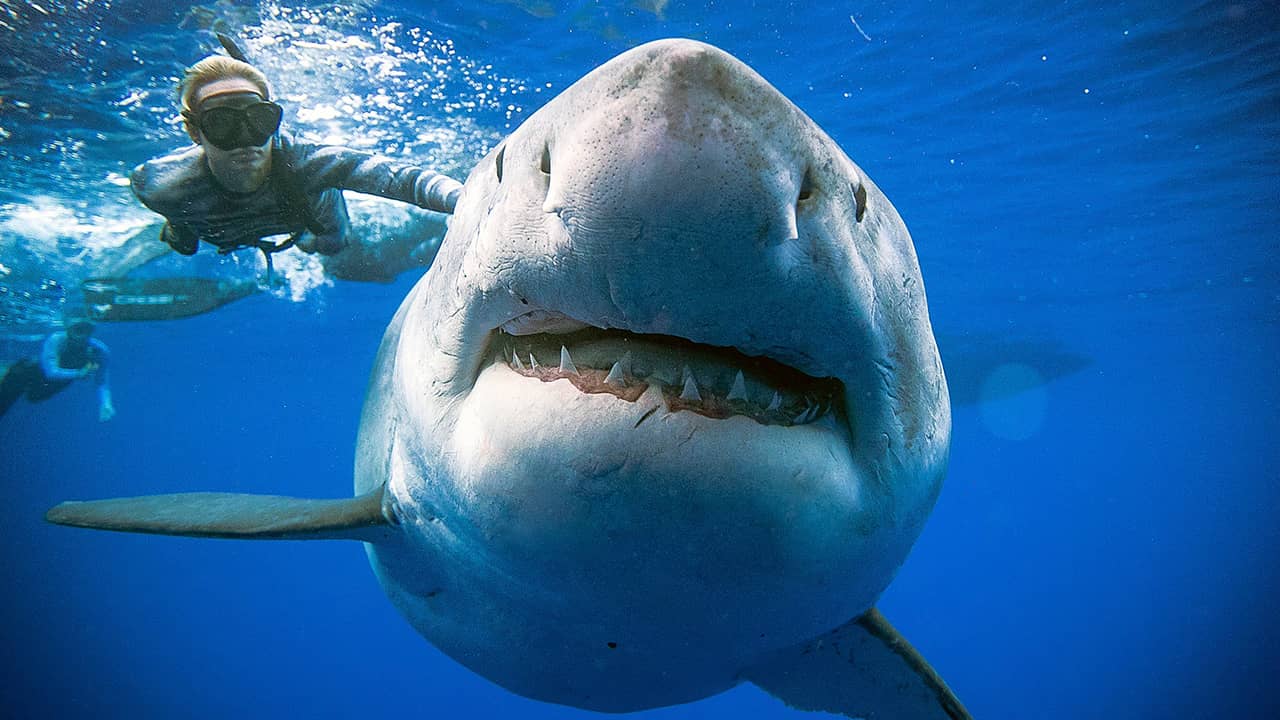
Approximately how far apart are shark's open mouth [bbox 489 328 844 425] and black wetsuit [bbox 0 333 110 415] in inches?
747

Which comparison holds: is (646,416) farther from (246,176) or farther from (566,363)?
(246,176)

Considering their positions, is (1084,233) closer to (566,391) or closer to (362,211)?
(362,211)

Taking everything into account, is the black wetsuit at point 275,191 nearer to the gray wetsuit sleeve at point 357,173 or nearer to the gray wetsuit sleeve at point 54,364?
the gray wetsuit sleeve at point 357,173

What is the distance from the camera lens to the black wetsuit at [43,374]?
1519 cm

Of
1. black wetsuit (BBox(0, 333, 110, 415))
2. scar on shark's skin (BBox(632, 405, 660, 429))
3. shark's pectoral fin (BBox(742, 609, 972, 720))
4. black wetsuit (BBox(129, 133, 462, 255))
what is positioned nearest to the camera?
scar on shark's skin (BBox(632, 405, 660, 429))

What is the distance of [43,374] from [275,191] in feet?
45.8

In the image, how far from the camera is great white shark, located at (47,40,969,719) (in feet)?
3.67

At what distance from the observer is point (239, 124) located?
5.59m

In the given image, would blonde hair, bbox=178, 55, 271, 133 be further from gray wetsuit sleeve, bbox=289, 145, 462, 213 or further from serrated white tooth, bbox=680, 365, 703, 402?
serrated white tooth, bbox=680, 365, 703, 402

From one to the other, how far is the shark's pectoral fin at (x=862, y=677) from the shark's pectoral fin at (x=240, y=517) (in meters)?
1.78

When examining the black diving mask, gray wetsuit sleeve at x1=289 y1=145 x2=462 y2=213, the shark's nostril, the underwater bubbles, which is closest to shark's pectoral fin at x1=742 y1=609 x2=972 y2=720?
the shark's nostril

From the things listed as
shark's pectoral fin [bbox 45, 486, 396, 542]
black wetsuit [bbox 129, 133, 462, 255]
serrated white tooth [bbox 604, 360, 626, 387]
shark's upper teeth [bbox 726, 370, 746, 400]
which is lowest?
shark's pectoral fin [bbox 45, 486, 396, 542]

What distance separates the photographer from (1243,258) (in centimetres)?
1808

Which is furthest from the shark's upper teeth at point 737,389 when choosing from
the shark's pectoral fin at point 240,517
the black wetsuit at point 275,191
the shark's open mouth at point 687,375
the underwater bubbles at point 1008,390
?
the underwater bubbles at point 1008,390
